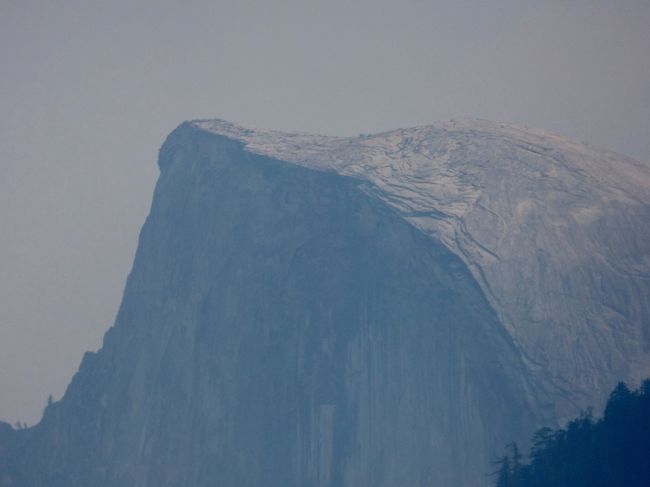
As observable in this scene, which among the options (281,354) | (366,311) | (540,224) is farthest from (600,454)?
(281,354)

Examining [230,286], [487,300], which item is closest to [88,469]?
[230,286]

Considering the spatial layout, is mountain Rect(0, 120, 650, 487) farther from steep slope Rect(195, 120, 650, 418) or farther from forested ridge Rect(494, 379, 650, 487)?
forested ridge Rect(494, 379, 650, 487)

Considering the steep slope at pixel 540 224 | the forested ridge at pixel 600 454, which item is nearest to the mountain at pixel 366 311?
the steep slope at pixel 540 224

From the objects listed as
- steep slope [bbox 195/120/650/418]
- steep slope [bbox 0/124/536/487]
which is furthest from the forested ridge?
steep slope [bbox 0/124/536/487]

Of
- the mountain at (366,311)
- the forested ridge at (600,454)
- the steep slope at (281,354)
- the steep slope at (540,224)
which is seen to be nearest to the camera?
the forested ridge at (600,454)

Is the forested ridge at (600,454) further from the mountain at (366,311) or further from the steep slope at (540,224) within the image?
the mountain at (366,311)

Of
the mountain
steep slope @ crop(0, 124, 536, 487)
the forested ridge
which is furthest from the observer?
steep slope @ crop(0, 124, 536, 487)

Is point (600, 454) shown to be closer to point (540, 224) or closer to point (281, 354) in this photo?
point (540, 224)
